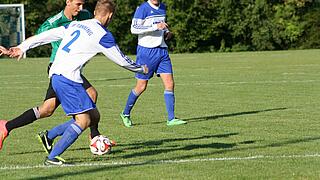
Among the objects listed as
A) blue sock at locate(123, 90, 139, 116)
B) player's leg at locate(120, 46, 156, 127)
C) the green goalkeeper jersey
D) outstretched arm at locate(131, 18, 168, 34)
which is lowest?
blue sock at locate(123, 90, 139, 116)

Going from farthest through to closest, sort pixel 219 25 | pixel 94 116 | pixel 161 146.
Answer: pixel 219 25 → pixel 161 146 → pixel 94 116

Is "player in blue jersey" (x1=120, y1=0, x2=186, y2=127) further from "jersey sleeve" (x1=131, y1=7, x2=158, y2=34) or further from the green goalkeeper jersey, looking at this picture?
the green goalkeeper jersey

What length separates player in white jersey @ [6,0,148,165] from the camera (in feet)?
24.2

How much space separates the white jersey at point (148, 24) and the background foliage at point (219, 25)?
40.7 metres

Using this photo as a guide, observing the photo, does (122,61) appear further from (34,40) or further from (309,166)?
(309,166)

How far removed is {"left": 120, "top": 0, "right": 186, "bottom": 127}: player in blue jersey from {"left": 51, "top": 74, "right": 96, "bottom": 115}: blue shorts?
4.14m

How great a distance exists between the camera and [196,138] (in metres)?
9.65

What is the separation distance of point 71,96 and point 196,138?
2650 millimetres

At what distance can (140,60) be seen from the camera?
39.2 feet

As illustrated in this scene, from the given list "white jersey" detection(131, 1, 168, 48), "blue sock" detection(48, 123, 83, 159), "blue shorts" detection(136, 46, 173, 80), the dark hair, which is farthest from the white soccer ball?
"blue shorts" detection(136, 46, 173, 80)

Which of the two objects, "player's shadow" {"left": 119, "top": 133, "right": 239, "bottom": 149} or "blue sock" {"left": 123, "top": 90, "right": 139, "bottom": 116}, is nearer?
"player's shadow" {"left": 119, "top": 133, "right": 239, "bottom": 149}

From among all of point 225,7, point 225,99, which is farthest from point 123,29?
point 225,99

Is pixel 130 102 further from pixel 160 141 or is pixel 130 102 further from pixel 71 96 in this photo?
pixel 71 96

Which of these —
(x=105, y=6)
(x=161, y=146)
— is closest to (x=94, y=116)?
(x=105, y=6)
